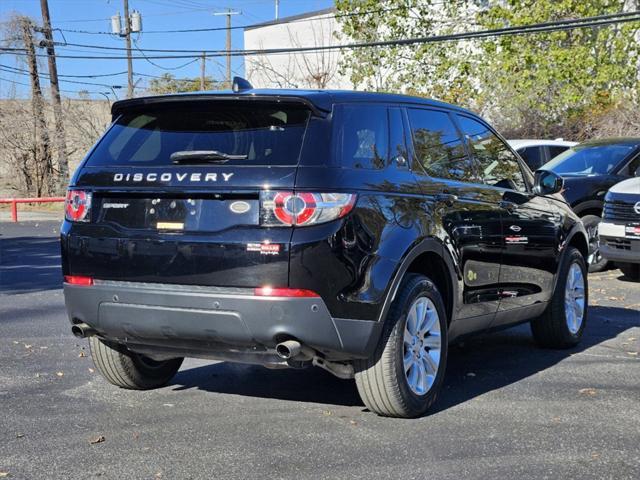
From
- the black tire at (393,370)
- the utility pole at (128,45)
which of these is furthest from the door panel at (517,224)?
the utility pole at (128,45)

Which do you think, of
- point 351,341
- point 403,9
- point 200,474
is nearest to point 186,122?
point 351,341

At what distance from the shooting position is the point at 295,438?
191 inches

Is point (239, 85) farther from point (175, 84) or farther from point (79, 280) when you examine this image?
point (175, 84)

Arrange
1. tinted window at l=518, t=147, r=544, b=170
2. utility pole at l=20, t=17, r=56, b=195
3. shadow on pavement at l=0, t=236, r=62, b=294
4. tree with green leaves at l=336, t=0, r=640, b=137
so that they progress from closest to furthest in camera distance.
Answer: shadow on pavement at l=0, t=236, r=62, b=294, tinted window at l=518, t=147, r=544, b=170, tree with green leaves at l=336, t=0, r=640, b=137, utility pole at l=20, t=17, r=56, b=195

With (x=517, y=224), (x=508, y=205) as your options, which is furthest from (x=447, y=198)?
(x=517, y=224)

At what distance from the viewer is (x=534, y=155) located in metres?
16.4

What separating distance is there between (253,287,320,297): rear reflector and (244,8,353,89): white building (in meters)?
31.6

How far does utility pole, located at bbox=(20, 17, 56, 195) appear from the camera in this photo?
3484cm

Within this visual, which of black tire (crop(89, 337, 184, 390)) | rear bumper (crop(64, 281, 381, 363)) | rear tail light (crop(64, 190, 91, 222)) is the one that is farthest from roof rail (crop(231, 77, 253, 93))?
black tire (crop(89, 337, 184, 390))

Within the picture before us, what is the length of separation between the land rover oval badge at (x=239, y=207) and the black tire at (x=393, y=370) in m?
0.98

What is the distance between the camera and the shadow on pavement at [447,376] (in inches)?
231

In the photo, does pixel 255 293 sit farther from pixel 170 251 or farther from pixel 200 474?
pixel 200 474

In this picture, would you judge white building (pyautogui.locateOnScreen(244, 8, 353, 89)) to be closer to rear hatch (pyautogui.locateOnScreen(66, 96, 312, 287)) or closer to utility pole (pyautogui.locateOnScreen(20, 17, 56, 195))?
utility pole (pyautogui.locateOnScreen(20, 17, 56, 195))

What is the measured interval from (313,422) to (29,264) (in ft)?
33.5
